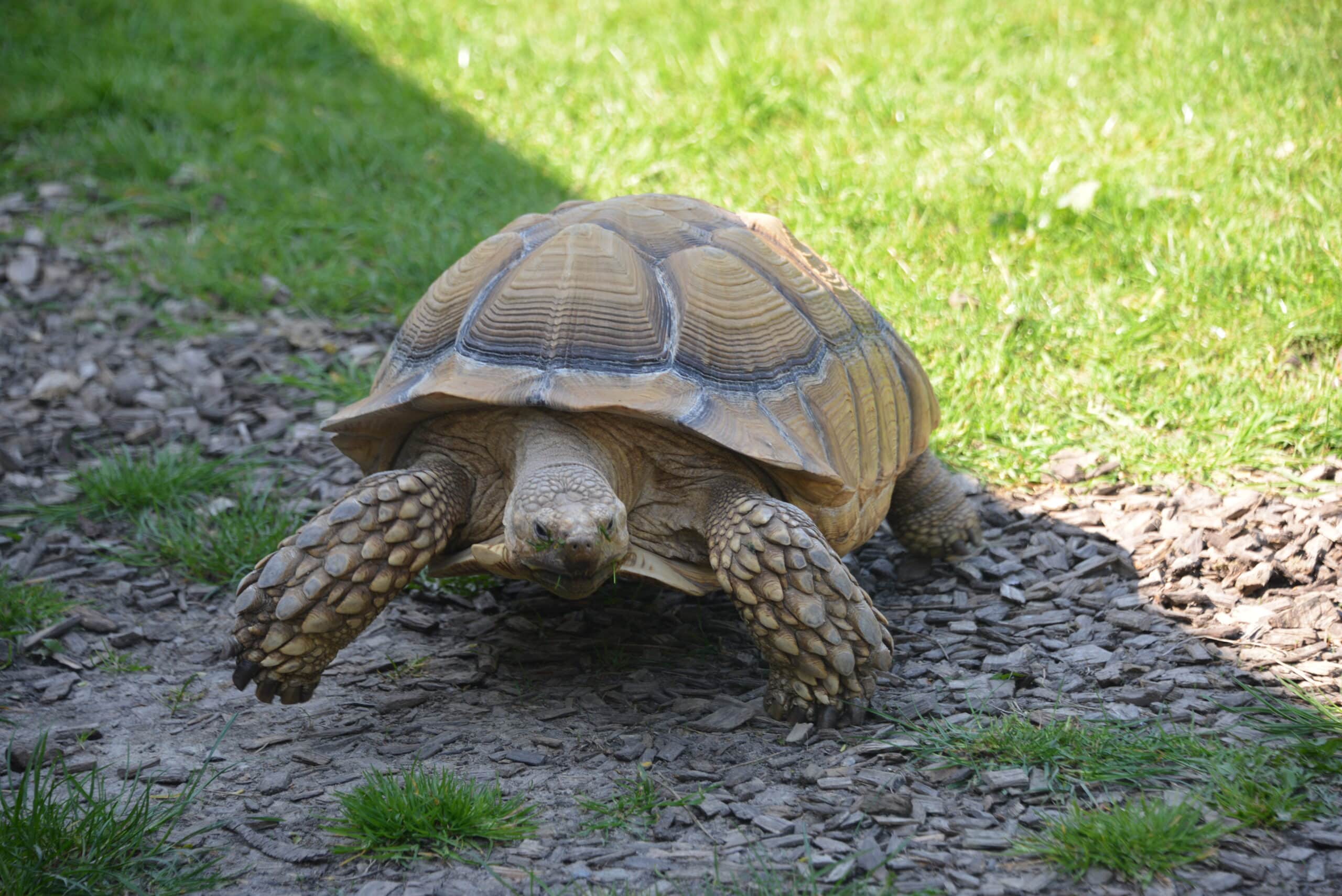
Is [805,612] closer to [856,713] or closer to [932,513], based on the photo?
[856,713]

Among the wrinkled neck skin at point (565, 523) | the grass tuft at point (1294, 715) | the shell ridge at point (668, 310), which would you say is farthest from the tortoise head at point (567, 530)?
the grass tuft at point (1294, 715)

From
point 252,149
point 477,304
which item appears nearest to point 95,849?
point 477,304

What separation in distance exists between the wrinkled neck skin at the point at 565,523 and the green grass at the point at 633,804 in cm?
42

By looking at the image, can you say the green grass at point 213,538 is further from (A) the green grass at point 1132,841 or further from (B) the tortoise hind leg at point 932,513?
(A) the green grass at point 1132,841

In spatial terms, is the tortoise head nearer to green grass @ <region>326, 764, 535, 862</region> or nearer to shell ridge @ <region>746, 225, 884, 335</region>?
green grass @ <region>326, 764, 535, 862</region>

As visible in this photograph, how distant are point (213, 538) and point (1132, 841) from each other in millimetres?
2704

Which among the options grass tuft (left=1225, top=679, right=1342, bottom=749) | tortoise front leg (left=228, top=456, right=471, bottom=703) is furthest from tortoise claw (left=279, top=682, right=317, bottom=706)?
grass tuft (left=1225, top=679, right=1342, bottom=749)

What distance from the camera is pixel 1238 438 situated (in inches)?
142

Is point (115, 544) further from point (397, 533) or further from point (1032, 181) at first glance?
point (1032, 181)

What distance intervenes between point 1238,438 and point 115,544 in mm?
3592

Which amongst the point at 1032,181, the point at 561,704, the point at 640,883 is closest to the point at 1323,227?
the point at 1032,181

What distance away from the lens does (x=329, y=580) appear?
8.09ft

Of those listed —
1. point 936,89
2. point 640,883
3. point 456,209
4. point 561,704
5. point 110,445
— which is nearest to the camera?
point 640,883

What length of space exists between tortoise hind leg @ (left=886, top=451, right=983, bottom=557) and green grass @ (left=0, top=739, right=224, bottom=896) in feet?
6.85
